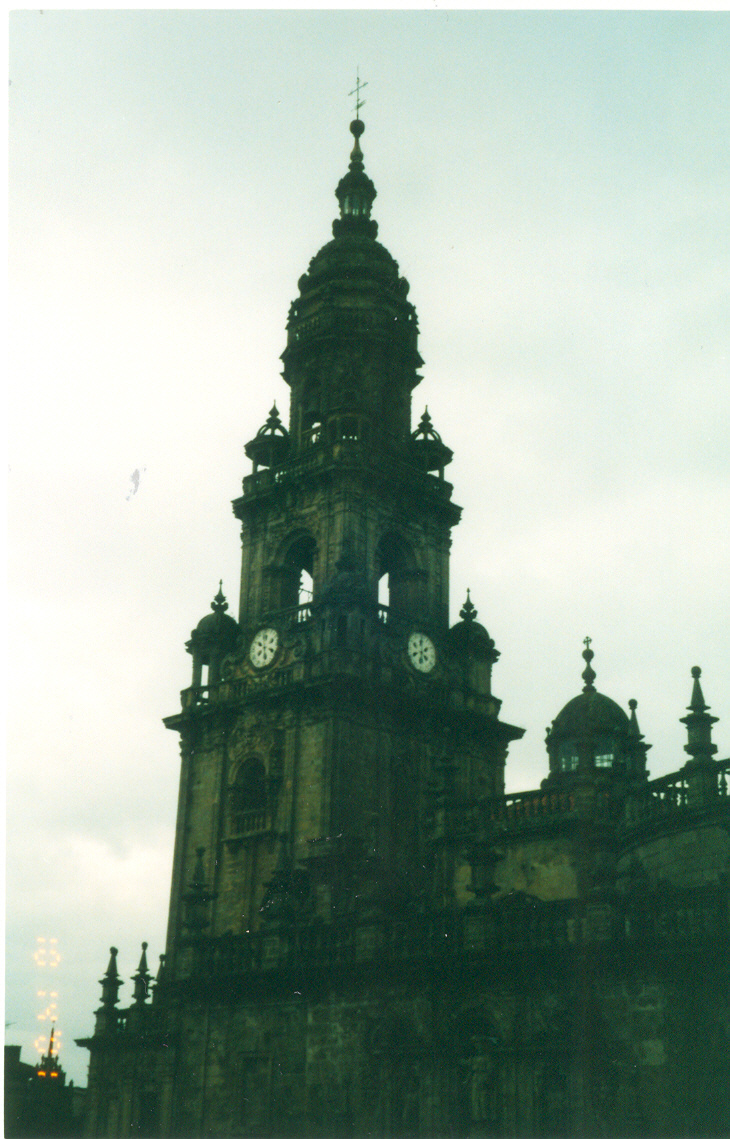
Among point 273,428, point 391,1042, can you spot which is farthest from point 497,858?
point 273,428

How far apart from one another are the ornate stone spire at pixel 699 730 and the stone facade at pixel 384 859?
0.05 metres

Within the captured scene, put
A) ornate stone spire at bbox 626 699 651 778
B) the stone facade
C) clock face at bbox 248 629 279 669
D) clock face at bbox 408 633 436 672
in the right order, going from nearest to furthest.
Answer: the stone facade → ornate stone spire at bbox 626 699 651 778 → clock face at bbox 248 629 279 669 → clock face at bbox 408 633 436 672

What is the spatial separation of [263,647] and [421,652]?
5.69 metres

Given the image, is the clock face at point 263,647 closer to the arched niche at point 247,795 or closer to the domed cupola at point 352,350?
the arched niche at point 247,795

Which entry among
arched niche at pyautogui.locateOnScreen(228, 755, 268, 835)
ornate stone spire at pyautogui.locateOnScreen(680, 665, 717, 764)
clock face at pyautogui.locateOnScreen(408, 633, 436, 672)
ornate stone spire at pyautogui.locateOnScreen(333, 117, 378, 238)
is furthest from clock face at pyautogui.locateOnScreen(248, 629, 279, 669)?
ornate stone spire at pyautogui.locateOnScreen(680, 665, 717, 764)

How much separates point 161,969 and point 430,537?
18.5 meters

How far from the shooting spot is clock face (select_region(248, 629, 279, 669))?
48.1 m

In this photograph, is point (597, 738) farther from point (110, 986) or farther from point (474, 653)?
point (110, 986)

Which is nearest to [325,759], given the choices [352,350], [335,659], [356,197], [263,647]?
[335,659]

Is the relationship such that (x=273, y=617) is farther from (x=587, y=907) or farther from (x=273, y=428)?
(x=587, y=907)

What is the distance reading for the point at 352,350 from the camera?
53.2 metres

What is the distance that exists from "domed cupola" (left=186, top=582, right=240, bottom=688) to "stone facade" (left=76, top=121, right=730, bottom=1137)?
84 mm

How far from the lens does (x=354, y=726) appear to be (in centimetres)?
4519

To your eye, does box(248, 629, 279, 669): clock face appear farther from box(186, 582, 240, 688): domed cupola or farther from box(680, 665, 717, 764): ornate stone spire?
box(680, 665, 717, 764): ornate stone spire
